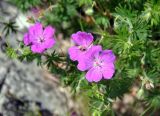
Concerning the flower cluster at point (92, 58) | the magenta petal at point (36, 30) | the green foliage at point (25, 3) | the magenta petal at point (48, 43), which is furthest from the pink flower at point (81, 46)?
the green foliage at point (25, 3)

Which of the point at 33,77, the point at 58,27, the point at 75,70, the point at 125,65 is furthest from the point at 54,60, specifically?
the point at 58,27

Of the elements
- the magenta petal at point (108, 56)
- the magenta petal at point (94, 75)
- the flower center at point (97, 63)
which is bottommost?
the magenta petal at point (94, 75)

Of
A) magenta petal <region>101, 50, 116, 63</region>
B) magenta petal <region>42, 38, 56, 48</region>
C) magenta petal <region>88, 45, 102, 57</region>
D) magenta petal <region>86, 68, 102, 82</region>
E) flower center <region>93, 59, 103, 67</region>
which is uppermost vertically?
magenta petal <region>42, 38, 56, 48</region>

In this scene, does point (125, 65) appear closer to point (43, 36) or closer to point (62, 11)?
point (43, 36)

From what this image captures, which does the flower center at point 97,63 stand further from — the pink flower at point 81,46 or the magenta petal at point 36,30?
the magenta petal at point 36,30

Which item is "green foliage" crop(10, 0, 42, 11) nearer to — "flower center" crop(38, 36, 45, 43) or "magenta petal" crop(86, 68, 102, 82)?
"flower center" crop(38, 36, 45, 43)

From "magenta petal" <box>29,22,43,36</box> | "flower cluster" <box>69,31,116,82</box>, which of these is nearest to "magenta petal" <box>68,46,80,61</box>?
"flower cluster" <box>69,31,116,82</box>

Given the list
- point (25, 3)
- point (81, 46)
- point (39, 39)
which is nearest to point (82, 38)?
point (81, 46)
